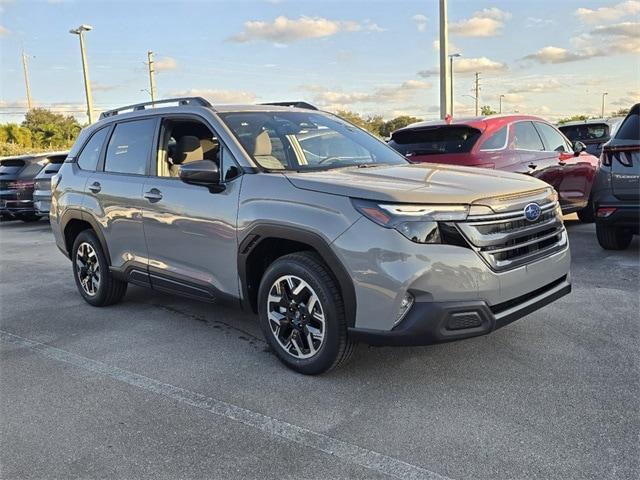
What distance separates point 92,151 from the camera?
570cm

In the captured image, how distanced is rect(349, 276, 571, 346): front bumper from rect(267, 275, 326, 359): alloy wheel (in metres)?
0.32

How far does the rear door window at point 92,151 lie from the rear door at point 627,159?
5.32 metres

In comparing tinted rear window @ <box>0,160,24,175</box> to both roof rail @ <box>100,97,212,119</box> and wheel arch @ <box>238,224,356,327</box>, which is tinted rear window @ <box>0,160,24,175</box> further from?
wheel arch @ <box>238,224,356,327</box>

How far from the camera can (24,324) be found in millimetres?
5219

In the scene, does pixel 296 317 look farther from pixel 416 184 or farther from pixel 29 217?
pixel 29 217

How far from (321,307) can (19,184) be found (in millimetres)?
11762

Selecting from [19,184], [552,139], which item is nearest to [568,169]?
[552,139]

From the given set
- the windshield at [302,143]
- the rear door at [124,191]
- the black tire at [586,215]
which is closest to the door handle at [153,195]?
the rear door at [124,191]

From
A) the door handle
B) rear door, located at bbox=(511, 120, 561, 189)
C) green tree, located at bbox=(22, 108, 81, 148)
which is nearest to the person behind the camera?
the door handle

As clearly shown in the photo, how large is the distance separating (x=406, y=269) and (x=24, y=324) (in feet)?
12.5

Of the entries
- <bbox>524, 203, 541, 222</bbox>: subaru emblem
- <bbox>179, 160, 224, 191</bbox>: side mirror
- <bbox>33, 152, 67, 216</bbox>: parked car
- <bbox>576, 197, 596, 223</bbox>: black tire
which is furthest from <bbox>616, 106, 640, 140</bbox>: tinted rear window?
<bbox>33, 152, 67, 216</bbox>: parked car

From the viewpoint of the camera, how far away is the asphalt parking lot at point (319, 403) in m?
2.73

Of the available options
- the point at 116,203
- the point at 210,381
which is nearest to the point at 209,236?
the point at 210,381

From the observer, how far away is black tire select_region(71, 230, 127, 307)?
5.46 m
